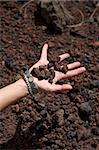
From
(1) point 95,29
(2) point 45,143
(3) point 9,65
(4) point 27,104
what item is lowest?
(2) point 45,143

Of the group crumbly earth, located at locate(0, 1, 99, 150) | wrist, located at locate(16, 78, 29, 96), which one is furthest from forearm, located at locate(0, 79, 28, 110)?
crumbly earth, located at locate(0, 1, 99, 150)

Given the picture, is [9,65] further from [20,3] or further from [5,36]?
[20,3]

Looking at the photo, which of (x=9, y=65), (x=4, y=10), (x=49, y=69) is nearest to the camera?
(x=49, y=69)

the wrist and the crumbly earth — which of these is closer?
the wrist

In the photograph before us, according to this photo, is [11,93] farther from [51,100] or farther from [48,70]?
[51,100]

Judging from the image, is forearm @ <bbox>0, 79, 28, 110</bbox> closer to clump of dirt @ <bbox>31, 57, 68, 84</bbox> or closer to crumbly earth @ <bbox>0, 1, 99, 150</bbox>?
clump of dirt @ <bbox>31, 57, 68, 84</bbox>

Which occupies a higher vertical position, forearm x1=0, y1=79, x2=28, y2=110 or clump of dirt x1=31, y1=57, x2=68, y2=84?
clump of dirt x1=31, y1=57, x2=68, y2=84

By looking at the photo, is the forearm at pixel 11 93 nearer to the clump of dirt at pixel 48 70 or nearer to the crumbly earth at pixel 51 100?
the clump of dirt at pixel 48 70

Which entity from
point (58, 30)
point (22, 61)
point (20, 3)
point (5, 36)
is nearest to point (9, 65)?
point (22, 61)
